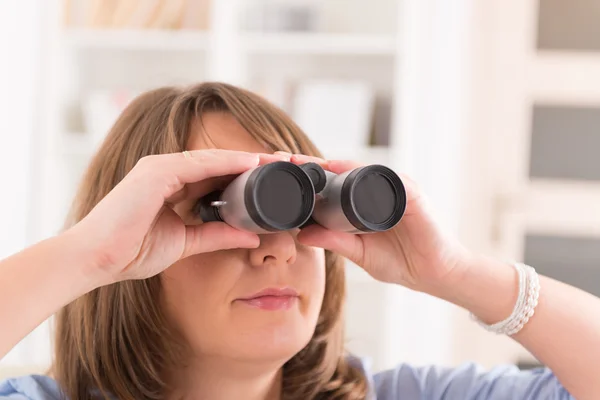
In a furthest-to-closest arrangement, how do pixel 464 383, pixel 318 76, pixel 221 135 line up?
pixel 318 76
pixel 464 383
pixel 221 135

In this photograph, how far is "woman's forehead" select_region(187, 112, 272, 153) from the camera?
1.15 metres

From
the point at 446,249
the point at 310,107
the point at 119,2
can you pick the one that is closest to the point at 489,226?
the point at 310,107

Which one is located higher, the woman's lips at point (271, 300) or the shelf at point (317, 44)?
the shelf at point (317, 44)

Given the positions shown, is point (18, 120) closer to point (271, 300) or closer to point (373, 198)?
point (271, 300)

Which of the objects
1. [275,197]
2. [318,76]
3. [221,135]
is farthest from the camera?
[318,76]

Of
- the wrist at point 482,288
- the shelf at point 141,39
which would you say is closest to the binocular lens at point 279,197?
the wrist at point 482,288

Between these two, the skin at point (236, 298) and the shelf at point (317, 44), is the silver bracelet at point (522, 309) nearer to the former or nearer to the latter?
the skin at point (236, 298)

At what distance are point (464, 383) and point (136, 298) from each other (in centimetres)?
57

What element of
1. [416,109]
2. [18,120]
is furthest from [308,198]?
[18,120]

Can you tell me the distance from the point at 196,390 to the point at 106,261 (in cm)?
31

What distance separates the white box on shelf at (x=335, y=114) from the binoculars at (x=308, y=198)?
6.37 ft

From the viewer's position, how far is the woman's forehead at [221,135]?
3.78ft

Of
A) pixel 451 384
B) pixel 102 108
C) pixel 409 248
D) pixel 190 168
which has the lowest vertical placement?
pixel 451 384

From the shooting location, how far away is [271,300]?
3.56 ft
